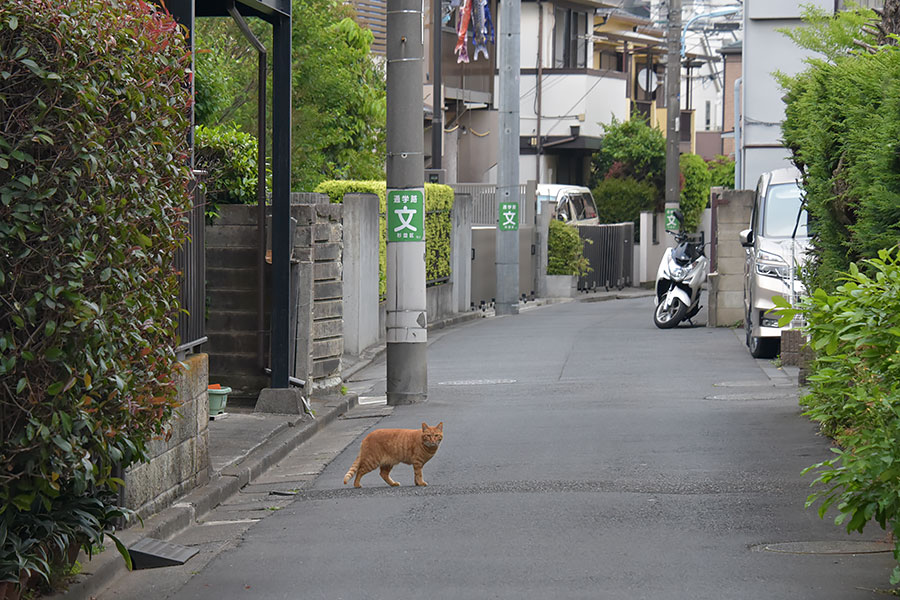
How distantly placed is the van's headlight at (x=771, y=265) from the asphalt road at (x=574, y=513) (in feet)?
9.91

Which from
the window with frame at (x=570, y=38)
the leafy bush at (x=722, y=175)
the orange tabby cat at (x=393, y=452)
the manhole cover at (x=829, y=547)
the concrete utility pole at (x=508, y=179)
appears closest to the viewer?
the manhole cover at (x=829, y=547)

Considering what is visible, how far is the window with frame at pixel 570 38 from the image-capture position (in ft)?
147

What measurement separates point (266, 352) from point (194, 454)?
4.02 metres

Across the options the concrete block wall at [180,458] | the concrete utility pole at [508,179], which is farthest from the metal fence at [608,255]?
the concrete block wall at [180,458]

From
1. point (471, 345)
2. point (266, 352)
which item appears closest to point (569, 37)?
point (471, 345)

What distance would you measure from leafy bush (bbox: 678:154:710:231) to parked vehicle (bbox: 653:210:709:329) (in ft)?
67.1

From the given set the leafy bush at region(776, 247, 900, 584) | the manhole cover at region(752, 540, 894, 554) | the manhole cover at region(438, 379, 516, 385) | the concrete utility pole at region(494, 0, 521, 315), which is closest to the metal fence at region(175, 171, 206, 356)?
the manhole cover at region(752, 540, 894, 554)

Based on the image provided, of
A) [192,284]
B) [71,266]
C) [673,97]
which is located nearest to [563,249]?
[673,97]

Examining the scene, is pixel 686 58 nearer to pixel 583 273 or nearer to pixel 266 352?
pixel 583 273

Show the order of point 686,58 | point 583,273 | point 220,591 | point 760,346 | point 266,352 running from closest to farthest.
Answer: point 220,591
point 266,352
point 760,346
point 583,273
point 686,58

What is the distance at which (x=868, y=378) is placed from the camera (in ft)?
20.0

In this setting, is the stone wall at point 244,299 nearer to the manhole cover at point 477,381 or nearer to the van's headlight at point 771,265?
the manhole cover at point 477,381

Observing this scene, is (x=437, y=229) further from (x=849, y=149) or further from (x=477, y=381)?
(x=849, y=149)

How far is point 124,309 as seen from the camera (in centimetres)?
588
